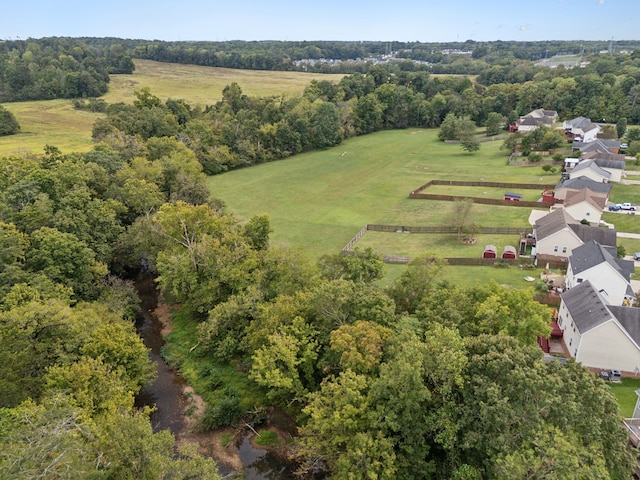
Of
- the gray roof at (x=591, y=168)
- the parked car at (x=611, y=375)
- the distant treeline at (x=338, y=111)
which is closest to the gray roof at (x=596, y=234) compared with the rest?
the parked car at (x=611, y=375)

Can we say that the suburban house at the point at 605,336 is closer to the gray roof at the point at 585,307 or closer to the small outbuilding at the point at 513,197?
the gray roof at the point at 585,307

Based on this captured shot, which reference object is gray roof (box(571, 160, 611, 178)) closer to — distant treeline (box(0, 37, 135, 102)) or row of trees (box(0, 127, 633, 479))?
row of trees (box(0, 127, 633, 479))

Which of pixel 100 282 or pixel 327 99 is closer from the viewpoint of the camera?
pixel 100 282

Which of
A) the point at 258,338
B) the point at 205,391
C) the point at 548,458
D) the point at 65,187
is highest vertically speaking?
the point at 65,187

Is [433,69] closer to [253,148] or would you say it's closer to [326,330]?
[253,148]

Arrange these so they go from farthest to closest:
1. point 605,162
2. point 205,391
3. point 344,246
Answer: point 605,162 < point 344,246 < point 205,391

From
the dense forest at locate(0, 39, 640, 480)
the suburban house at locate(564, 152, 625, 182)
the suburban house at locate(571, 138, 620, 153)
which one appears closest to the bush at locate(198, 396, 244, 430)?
the dense forest at locate(0, 39, 640, 480)

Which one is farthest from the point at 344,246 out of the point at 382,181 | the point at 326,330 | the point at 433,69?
the point at 433,69
